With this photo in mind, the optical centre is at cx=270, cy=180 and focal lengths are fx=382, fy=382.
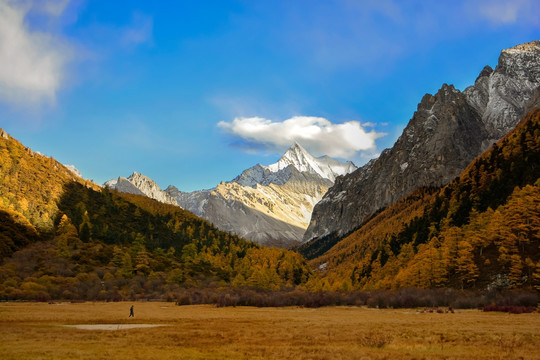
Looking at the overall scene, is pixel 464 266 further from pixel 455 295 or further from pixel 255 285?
pixel 255 285

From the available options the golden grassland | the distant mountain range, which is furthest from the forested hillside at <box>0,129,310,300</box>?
the golden grassland

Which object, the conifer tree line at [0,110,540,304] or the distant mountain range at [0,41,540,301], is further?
the conifer tree line at [0,110,540,304]

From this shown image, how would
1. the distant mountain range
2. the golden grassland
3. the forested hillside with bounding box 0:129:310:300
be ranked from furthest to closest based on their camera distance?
the forested hillside with bounding box 0:129:310:300 → the distant mountain range → the golden grassland

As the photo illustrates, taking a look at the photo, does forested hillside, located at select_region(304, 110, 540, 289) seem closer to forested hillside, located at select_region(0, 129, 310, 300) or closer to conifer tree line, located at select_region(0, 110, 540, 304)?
conifer tree line, located at select_region(0, 110, 540, 304)

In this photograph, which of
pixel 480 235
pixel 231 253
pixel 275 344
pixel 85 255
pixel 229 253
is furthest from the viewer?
pixel 231 253

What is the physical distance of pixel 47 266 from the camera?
121m

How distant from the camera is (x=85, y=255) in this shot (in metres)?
138

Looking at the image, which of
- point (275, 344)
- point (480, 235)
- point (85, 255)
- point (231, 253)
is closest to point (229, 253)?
point (231, 253)

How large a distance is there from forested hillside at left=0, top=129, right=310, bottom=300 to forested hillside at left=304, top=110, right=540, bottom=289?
47492 millimetres

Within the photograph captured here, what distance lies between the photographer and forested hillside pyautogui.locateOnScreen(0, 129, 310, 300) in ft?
368

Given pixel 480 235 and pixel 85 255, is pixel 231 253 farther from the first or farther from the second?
pixel 480 235

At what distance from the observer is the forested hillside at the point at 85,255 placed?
11231 cm

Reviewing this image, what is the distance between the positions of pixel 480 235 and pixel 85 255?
12763cm

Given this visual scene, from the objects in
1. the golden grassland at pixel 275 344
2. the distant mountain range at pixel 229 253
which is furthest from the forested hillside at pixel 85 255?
the golden grassland at pixel 275 344
